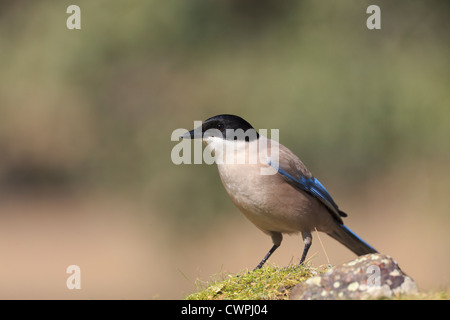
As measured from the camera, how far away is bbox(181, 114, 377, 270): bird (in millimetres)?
4508

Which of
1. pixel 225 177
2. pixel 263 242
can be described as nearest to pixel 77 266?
pixel 263 242

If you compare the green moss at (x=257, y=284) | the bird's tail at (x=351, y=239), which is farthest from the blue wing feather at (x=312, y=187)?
the green moss at (x=257, y=284)

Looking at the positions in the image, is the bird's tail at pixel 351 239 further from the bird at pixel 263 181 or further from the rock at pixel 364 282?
the rock at pixel 364 282

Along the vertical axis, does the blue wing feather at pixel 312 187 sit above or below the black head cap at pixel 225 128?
below

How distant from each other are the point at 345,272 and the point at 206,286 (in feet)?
3.47

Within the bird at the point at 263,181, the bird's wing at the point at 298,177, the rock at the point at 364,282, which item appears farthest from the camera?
the bird's wing at the point at 298,177

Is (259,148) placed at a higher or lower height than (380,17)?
lower

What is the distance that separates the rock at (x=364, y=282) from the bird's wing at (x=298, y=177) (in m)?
1.43

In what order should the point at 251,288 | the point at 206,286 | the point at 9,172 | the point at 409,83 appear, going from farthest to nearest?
the point at 9,172, the point at 409,83, the point at 206,286, the point at 251,288

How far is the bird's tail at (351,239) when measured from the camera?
517 cm

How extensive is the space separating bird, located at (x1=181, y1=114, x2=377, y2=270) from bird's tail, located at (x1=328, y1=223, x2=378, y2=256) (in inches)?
12.5

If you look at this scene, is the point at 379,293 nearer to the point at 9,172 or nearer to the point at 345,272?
the point at 345,272

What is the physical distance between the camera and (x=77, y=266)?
9727mm

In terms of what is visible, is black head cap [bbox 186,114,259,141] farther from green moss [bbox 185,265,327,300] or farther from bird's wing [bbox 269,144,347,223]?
green moss [bbox 185,265,327,300]
